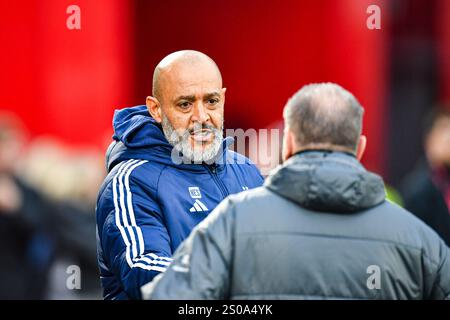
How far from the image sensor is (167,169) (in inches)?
205

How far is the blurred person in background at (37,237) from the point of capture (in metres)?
9.06

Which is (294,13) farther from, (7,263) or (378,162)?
(7,263)

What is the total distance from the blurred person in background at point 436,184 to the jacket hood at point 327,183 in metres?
4.04

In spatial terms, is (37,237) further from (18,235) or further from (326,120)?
(326,120)

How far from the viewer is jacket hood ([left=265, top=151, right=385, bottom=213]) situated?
398 cm

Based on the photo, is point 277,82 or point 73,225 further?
point 277,82

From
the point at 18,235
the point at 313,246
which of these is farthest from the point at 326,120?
the point at 18,235

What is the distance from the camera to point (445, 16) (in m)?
16.7

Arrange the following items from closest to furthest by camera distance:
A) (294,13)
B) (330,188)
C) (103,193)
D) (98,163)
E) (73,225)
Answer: (330,188) < (103,193) < (73,225) < (98,163) < (294,13)

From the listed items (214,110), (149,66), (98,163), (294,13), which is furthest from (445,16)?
(214,110)

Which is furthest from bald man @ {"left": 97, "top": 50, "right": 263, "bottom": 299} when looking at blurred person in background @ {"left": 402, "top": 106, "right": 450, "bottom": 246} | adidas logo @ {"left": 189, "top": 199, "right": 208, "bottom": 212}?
blurred person in background @ {"left": 402, "top": 106, "right": 450, "bottom": 246}

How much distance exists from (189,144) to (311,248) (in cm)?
140

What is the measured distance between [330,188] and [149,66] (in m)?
13.5

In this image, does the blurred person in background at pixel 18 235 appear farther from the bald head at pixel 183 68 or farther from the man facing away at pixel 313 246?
the man facing away at pixel 313 246
